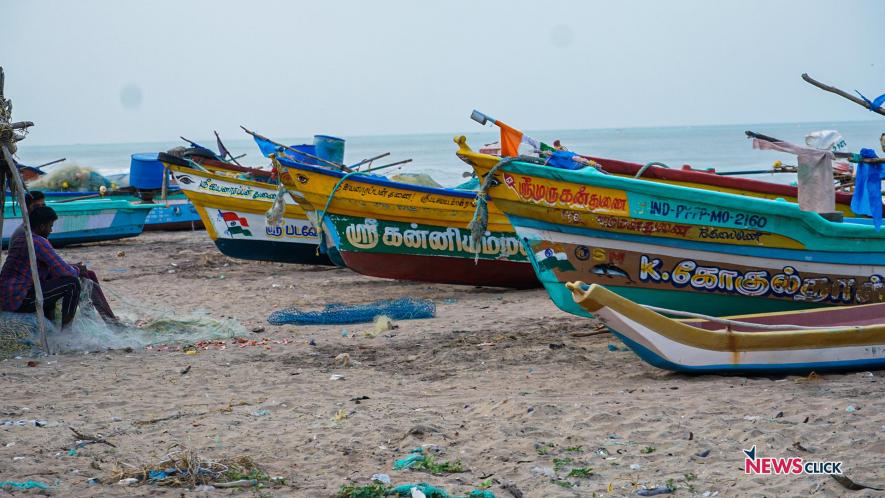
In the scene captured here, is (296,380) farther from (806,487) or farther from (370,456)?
(806,487)

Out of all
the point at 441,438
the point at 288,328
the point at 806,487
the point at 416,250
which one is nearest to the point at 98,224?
the point at 416,250

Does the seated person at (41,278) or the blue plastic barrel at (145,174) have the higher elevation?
the seated person at (41,278)

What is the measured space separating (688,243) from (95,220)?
42.3 ft

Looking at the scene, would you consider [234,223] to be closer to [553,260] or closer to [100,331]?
[100,331]

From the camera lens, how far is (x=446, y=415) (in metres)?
5.25

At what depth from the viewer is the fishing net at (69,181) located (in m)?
22.7

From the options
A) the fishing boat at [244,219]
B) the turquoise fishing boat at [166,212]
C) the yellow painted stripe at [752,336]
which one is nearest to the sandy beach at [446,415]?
the yellow painted stripe at [752,336]

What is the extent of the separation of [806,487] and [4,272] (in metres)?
5.94

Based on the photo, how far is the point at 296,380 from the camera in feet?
20.9

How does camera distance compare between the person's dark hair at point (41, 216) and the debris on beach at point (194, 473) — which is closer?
the debris on beach at point (194, 473)

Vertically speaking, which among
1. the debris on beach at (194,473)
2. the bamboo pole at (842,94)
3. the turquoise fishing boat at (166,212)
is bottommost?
the turquoise fishing boat at (166,212)

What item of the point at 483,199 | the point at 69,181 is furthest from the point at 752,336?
the point at 69,181

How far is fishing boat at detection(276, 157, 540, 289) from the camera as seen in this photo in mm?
10602

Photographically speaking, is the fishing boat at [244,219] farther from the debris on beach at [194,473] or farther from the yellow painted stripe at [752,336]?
the debris on beach at [194,473]
